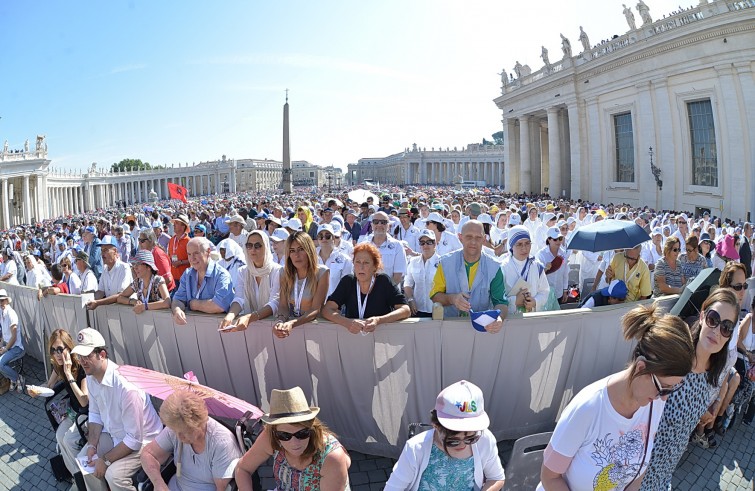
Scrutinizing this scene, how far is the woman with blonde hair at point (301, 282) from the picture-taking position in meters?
4.39

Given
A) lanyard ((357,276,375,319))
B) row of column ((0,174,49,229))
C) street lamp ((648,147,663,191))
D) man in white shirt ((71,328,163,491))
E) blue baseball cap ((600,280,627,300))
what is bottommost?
man in white shirt ((71,328,163,491))

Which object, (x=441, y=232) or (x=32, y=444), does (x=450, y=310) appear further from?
(x=32, y=444)

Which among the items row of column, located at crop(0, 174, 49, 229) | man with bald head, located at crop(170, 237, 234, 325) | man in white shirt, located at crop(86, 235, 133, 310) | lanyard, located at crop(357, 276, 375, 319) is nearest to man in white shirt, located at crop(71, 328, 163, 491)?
man with bald head, located at crop(170, 237, 234, 325)

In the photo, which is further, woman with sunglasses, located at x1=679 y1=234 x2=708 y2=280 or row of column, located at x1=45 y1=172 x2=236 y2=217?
row of column, located at x1=45 y1=172 x2=236 y2=217

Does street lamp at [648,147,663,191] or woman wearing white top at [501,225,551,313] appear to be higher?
street lamp at [648,147,663,191]

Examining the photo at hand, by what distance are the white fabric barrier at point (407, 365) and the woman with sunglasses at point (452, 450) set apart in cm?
141

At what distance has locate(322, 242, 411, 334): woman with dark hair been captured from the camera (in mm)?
4246

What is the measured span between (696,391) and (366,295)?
2.58 meters

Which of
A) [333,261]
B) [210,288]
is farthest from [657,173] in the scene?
[210,288]

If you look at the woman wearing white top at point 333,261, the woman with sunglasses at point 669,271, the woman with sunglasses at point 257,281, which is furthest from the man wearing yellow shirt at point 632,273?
the woman with sunglasses at point 257,281

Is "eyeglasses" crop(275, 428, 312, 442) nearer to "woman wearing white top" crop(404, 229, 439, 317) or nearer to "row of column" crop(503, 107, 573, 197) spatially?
"woman wearing white top" crop(404, 229, 439, 317)

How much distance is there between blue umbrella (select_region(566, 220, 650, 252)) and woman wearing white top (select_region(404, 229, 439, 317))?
2090 mm

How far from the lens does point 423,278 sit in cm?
589

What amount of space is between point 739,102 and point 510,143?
931 inches
